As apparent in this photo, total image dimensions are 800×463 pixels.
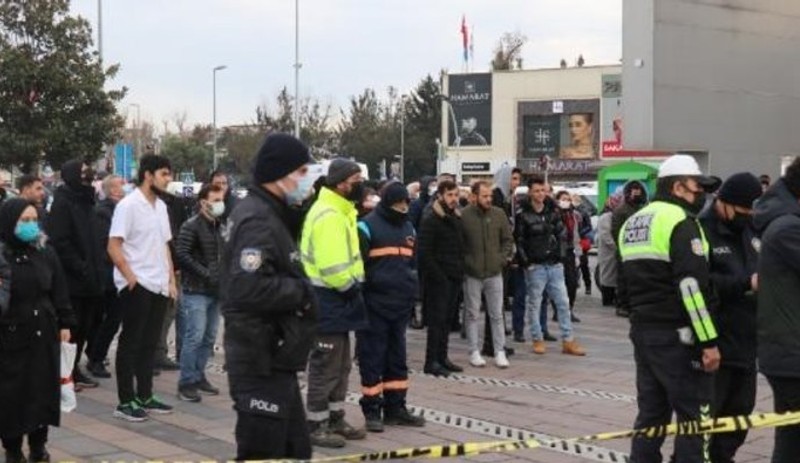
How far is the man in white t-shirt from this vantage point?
7.86m

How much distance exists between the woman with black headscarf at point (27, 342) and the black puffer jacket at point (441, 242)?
410 centimetres

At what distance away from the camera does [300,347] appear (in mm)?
4559

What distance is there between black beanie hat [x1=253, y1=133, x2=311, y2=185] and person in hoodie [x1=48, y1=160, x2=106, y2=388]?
14.9 ft

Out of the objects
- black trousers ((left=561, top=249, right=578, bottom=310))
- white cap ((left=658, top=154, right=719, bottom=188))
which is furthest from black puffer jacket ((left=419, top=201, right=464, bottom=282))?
white cap ((left=658, top=154, right=719, bottom=188))

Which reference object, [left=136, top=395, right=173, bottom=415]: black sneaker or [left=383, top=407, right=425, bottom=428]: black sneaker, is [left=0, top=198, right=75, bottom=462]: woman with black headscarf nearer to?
Result: [left=136, top=395, right=173, bottom=415]: black sneaker

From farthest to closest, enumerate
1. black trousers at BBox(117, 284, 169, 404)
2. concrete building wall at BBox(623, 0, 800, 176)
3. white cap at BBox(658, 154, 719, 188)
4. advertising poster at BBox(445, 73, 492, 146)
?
1. advertising poster at BBox(445, 73, 492, 146)
2. concrete building wall at BBox(623, 0, 800, 176)
3. black trousers at BBox(117, 284, 169, 404)
4. white cap at BBox(658, 154, 719, 188)

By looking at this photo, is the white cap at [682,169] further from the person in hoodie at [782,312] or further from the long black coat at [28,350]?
the long black coat at [28,350]

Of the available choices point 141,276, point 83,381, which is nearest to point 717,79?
point 83,381

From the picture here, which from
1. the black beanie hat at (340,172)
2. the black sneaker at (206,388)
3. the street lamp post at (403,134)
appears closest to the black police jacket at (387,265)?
the black beanie hat at (340,172)

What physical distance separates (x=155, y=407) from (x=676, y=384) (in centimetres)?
429

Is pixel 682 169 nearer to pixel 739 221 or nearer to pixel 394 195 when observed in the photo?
pixel 739 221

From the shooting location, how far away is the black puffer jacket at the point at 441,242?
9.96 meters

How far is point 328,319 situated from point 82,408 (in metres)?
2.58

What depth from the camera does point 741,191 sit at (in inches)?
246
